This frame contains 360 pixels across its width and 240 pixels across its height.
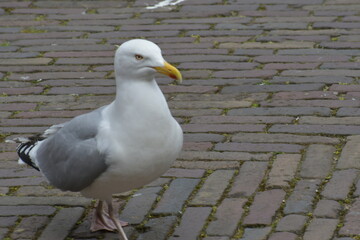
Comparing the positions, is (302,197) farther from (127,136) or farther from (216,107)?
(216,107)

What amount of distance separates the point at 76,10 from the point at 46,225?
3556 mm

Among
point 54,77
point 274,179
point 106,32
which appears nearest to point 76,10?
point 106,32

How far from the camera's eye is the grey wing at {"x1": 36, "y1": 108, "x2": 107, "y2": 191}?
3.81 m

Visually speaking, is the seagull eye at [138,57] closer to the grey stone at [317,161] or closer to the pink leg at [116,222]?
the pink leg at [116,222]

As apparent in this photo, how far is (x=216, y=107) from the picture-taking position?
215 inches

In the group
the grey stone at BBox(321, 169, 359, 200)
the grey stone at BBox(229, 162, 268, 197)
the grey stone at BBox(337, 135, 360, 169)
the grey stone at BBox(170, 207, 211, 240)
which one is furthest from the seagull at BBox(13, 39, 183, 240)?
the grey stone at BBox(337, 135, 360, 169)

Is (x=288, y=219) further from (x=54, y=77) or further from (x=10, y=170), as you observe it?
(x=54, y=77)

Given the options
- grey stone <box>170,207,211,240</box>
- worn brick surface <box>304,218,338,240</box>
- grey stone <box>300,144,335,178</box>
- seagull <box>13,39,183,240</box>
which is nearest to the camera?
seagull <box>13,39,183,240</box>

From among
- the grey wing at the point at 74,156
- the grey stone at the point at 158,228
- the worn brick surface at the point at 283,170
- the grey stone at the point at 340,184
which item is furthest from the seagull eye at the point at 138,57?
the grey stone at the point at 340,184

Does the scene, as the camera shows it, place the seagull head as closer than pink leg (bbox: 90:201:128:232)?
Yes

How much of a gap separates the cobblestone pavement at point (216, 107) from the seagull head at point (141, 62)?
73 centimetres

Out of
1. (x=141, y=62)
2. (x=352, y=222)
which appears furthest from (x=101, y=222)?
(x=352, y=222)

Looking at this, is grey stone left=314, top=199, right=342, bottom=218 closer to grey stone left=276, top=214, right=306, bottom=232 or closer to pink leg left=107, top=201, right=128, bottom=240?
grey stone left=276, top=214, right=306, bottom=232

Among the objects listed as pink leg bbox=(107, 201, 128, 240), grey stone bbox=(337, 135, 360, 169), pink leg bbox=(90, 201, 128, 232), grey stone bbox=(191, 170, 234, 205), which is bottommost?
grey stone bbox=(337, 135, 360, 169)
